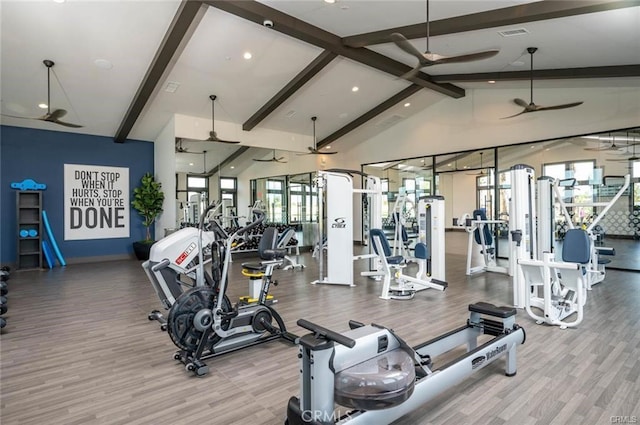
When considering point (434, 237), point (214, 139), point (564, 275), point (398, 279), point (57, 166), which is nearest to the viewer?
point (564, 275)

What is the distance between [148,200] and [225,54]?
179 inches

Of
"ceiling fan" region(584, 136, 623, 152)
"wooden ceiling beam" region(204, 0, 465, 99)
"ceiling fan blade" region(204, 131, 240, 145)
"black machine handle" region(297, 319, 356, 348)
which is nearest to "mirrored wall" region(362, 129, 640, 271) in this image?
"ceiling fan" region(584, 136, 623, 152)

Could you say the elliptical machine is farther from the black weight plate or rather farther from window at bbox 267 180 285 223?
window at bbox 267 180 285 223

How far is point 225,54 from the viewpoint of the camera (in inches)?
252

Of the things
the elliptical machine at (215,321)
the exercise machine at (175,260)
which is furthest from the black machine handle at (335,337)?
the exercise machine at (175,260)

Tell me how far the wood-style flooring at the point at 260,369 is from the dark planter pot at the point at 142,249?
12.0 feet

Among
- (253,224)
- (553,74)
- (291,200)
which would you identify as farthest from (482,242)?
(253,224)

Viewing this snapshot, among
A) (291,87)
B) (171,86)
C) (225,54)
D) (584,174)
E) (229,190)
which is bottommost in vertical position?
(229,190)

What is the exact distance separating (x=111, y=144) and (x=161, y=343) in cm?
756

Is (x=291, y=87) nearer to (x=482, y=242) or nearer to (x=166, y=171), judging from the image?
(x=166, y=171)

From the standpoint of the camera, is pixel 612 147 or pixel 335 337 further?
pixel 612 147

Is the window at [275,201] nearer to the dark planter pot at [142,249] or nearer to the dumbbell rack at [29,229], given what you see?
the dark planter pot at [142,249]

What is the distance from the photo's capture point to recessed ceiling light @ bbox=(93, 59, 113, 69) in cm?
601

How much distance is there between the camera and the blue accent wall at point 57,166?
7.90 metres
